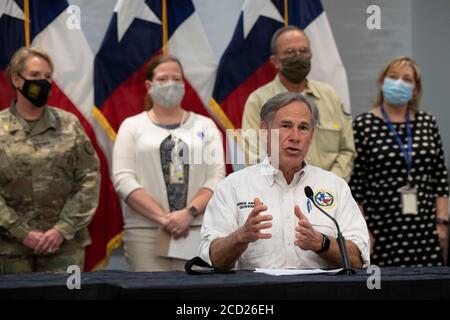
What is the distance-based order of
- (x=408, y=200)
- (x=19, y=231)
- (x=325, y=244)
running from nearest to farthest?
(x=325, y=244) → (x=19, y=231) → (x=408, y=200)

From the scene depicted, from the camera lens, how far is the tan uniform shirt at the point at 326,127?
5055 millimetres

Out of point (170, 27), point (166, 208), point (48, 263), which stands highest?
point (170, 27)

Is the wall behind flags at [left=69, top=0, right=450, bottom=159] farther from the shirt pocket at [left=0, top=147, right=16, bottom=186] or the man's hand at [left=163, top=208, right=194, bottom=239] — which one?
the shirt pocket at [left=0, top=147, right=16, bottom=186]

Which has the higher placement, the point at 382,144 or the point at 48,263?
the point at 382,144

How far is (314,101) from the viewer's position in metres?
5.12

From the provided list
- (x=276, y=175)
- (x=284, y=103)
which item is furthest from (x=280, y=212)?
(x=284, y=103)

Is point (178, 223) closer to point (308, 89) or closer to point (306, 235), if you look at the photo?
point (308, 89)

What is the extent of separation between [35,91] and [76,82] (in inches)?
27.9

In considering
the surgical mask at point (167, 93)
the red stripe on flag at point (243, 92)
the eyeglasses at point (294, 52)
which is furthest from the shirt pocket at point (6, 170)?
the eyeglasses at point (294, 52)

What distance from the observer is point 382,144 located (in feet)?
17.3

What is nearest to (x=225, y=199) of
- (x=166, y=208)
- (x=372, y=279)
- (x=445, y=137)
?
(x=372, y=279)

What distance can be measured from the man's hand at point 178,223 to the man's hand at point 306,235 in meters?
1.62
